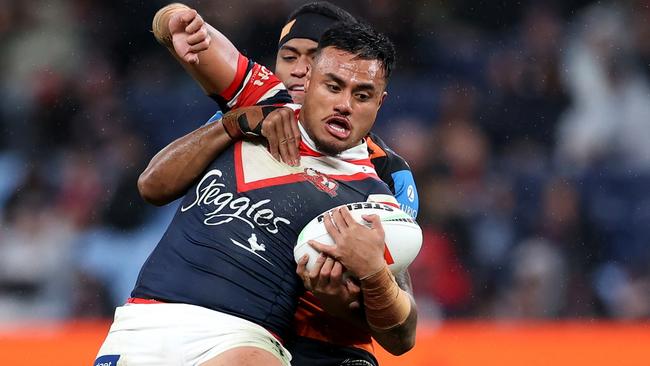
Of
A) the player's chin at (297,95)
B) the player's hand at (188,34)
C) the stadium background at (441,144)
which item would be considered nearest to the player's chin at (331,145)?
the player's hand at (188,34)

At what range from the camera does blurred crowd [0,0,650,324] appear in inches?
279

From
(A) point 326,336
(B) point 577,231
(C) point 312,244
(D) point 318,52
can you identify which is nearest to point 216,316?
(C) point 312,244

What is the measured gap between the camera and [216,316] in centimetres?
288

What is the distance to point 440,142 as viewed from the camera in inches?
299

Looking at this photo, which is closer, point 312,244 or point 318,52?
point 312,244

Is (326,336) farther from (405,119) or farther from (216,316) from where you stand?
(405,119)

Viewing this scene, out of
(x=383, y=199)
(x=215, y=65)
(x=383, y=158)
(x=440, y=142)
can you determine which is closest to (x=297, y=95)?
(x=383, y=158)

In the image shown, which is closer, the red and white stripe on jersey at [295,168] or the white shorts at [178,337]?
the white shorts at [178,337]

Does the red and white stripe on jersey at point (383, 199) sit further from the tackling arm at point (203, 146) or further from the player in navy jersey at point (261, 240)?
the tackling arm at point (203, 146)

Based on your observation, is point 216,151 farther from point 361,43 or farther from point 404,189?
point 404,189

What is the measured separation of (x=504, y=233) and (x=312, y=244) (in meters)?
4.58

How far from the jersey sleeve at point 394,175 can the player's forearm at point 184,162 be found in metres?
0.69

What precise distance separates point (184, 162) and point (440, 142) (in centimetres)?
458

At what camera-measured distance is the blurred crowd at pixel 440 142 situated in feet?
23.2
